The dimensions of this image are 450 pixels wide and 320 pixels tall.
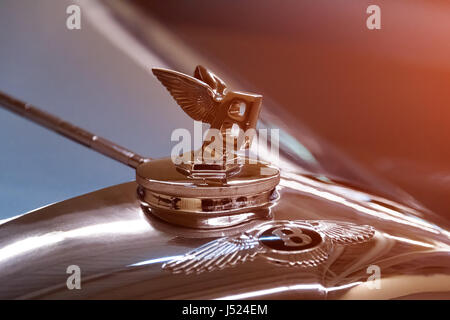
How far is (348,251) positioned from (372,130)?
436 mm

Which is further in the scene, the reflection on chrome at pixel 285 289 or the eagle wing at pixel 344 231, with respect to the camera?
the eagle wing at pixel 344 231

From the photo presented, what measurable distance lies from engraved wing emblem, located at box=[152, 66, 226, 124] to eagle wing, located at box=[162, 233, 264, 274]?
0.22 meters

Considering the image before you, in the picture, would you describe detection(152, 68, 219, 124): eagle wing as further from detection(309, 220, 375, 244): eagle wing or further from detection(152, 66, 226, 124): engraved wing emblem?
detection(309, 220, 375, 244): eagle wing

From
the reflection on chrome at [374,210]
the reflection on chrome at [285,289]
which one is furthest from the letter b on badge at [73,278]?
the reflection on chrome at [374,210]

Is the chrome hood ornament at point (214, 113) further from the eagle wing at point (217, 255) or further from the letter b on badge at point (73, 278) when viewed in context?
the letter b on badge at point (73, 278)

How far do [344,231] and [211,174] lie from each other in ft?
0.80

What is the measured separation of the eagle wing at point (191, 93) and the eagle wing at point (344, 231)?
0.87 feet

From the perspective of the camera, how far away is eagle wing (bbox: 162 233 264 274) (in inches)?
21.3

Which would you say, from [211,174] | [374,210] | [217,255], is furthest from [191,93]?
[374,210]

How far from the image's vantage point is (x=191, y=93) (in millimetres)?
660

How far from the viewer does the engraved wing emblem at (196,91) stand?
2.12ft

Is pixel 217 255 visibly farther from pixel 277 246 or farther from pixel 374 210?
pixel 374 210

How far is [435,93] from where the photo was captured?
0.90m
